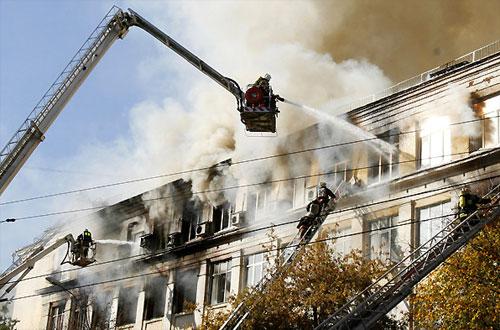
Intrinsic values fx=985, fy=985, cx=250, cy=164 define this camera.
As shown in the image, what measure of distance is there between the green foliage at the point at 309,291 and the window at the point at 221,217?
37.8 ft

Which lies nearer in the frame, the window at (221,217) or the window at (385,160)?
the window at (385,160)

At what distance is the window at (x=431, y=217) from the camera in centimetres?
3272

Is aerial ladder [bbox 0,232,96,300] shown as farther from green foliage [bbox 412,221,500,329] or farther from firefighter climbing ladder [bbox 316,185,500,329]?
green foliage [bbox 412,221,500,329]

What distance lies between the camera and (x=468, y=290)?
27.1 metres

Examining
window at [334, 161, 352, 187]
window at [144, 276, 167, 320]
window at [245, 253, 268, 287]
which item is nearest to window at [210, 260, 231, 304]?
window at [245, 253, 268, 287]

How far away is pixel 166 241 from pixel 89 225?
787cm

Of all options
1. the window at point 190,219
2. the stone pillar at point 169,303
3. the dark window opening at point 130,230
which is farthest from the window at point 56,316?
the window at point 190,219

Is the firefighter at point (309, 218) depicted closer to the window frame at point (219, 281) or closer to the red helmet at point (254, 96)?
the red helmet at point (254, 96)

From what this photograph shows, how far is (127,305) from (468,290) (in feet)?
80.7

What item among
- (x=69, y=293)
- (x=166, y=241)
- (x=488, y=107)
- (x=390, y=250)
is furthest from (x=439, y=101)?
(x=69, y=293)

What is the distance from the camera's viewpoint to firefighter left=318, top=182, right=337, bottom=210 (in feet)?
112

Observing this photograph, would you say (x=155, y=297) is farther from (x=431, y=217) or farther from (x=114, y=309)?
(x=431, y=217)

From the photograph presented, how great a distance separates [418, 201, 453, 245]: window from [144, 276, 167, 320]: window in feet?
53.5

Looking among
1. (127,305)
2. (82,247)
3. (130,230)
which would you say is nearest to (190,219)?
(130,230)
